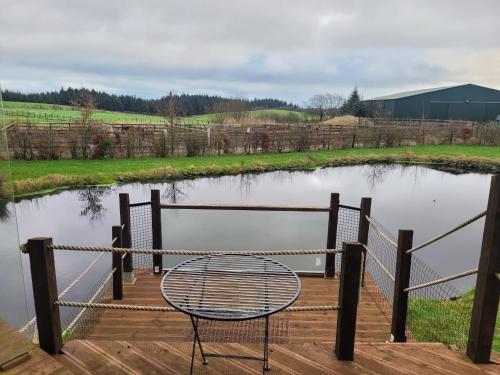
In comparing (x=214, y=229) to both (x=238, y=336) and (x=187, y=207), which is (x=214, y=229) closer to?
(x=187, y=207)

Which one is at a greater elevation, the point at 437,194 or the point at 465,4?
the point at 465,4

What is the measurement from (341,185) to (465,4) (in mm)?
5865

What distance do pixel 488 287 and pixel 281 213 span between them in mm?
4861

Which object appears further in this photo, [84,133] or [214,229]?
[84,133]

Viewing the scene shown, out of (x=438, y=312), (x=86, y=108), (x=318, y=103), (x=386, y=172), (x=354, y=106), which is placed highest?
(x=318, y=103)

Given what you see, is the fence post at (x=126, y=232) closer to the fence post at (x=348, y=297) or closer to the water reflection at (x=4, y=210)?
the water reflection at (x=4, y=210)

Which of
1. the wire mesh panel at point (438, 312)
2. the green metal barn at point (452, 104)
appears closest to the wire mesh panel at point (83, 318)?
the wire mesh panel at point (438, 312)

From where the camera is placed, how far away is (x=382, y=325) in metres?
3.37

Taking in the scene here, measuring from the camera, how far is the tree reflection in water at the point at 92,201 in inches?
328

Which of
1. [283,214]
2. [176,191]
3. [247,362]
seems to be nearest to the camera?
[247,362]

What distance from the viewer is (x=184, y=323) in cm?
330

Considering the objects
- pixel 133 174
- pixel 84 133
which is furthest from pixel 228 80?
pixel 133 174

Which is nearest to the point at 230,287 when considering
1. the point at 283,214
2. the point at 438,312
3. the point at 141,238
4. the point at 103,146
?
the point at 438,312

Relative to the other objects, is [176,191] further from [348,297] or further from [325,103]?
[325,103]
